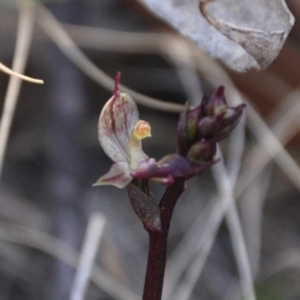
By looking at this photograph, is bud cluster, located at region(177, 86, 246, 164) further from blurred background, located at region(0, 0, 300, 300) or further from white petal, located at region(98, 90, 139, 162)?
blurred background, located at region(0, 0, 300, 300)

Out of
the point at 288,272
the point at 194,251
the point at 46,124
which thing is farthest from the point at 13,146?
the point at 288,272

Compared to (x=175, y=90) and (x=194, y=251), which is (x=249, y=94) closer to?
(x=175, y=90)

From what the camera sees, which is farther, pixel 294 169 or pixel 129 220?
pixel 129 220

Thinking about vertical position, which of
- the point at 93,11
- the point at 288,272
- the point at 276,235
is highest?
the point at 93,11

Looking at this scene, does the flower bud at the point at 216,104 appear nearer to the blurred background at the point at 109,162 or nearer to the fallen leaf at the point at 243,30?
the fallen leaf at the point at 243,30

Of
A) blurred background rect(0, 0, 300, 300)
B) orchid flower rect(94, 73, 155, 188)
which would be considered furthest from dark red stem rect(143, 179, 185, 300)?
blurred background rect(0, 0, 300, 300)

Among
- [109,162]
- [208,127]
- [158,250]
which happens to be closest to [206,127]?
[208,127]

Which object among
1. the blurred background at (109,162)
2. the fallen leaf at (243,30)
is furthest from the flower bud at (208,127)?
the blurred background at (109,162)
